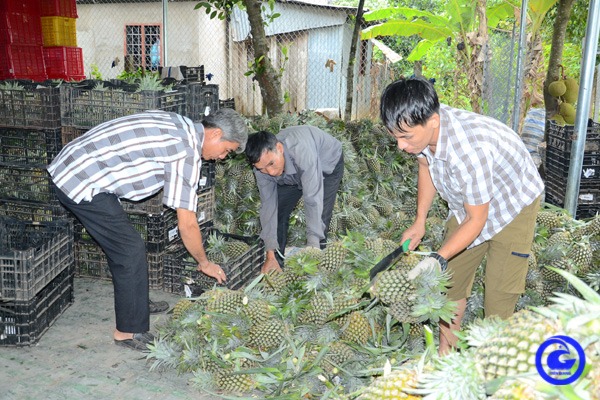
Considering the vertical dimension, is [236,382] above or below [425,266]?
below

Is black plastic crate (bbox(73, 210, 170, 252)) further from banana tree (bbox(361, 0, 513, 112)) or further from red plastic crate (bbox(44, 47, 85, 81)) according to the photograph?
banana tree (bbox(361, 0, 513, 112))

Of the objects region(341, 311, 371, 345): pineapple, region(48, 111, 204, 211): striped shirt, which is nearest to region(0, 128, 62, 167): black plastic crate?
region(48, 111, 204, 211): striped shirt

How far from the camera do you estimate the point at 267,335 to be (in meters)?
3.36

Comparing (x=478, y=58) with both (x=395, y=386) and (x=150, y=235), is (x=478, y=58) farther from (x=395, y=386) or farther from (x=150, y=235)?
(x=395, y=386)

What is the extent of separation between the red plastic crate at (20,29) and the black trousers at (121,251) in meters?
5.80

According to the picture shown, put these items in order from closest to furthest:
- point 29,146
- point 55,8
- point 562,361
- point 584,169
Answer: point 562,361, point 29,146, point 584,169, point 55,8

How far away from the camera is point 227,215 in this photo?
615 centimetres

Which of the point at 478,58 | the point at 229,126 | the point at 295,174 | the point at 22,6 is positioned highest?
the point at 22,6

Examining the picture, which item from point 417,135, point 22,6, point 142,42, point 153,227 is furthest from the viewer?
point 142,42

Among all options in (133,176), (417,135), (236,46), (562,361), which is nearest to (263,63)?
(133,176)

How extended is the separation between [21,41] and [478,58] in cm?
714

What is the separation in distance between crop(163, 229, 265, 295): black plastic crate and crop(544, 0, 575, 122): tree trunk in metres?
4.86

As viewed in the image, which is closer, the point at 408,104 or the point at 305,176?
the point at 408,104

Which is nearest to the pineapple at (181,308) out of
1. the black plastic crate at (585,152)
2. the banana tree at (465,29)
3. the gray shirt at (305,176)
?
the gray shirt at (305,176)
